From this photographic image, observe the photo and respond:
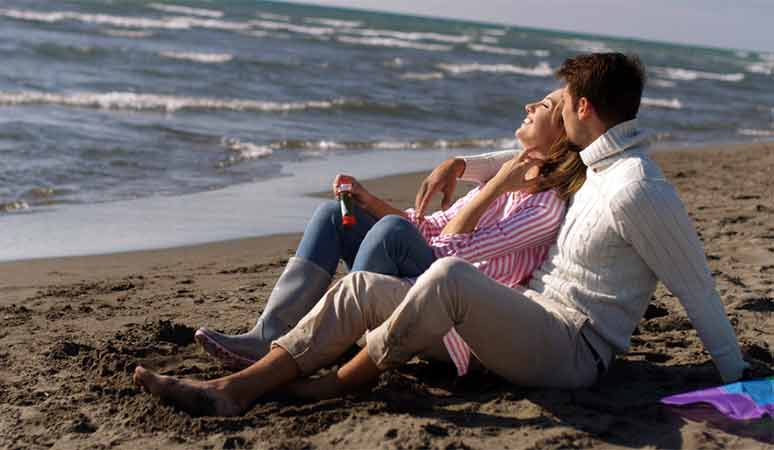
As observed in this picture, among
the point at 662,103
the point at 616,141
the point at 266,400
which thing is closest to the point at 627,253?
the point at 616,141

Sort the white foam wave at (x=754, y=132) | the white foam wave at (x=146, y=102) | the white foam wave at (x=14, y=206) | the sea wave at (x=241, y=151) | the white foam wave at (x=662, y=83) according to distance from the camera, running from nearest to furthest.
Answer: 1. the white foam wave at (x=14, y=206)
2. the sea wave at (x=241, y=151)
3. the white foam wave at (x=146, y=102)
4. the white foam wave at (x=754, y=132)
5. the white foam wave at (x=662, y=83)

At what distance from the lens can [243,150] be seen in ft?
35.7

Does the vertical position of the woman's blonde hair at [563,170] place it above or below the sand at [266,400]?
above

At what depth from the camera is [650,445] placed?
129 inches

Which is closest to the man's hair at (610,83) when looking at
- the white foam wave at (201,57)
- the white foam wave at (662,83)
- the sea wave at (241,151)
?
the sea wave at (241,151)

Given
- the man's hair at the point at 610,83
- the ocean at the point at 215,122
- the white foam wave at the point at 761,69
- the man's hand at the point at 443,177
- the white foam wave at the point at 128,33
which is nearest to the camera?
the man's hair at the point at 610,83

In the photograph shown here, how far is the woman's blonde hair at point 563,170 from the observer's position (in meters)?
3.68

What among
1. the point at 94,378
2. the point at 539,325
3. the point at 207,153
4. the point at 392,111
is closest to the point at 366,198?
the point at 539,325

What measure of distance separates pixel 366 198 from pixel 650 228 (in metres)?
1.28

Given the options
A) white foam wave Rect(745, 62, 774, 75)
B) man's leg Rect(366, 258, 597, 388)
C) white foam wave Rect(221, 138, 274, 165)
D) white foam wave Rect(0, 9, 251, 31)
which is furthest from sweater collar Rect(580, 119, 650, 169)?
white foam wave Rect(745, 62, 774, 75)

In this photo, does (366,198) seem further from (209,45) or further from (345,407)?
(209,45)

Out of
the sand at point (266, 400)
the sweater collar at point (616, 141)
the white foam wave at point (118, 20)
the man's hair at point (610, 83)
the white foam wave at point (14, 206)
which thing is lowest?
the sand at point (266, 400)

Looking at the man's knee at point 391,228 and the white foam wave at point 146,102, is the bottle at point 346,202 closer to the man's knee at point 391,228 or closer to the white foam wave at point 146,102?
the man's knee at point 391,228

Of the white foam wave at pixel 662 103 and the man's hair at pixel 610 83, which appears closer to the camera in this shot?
the man's hair at pixel 610 83
